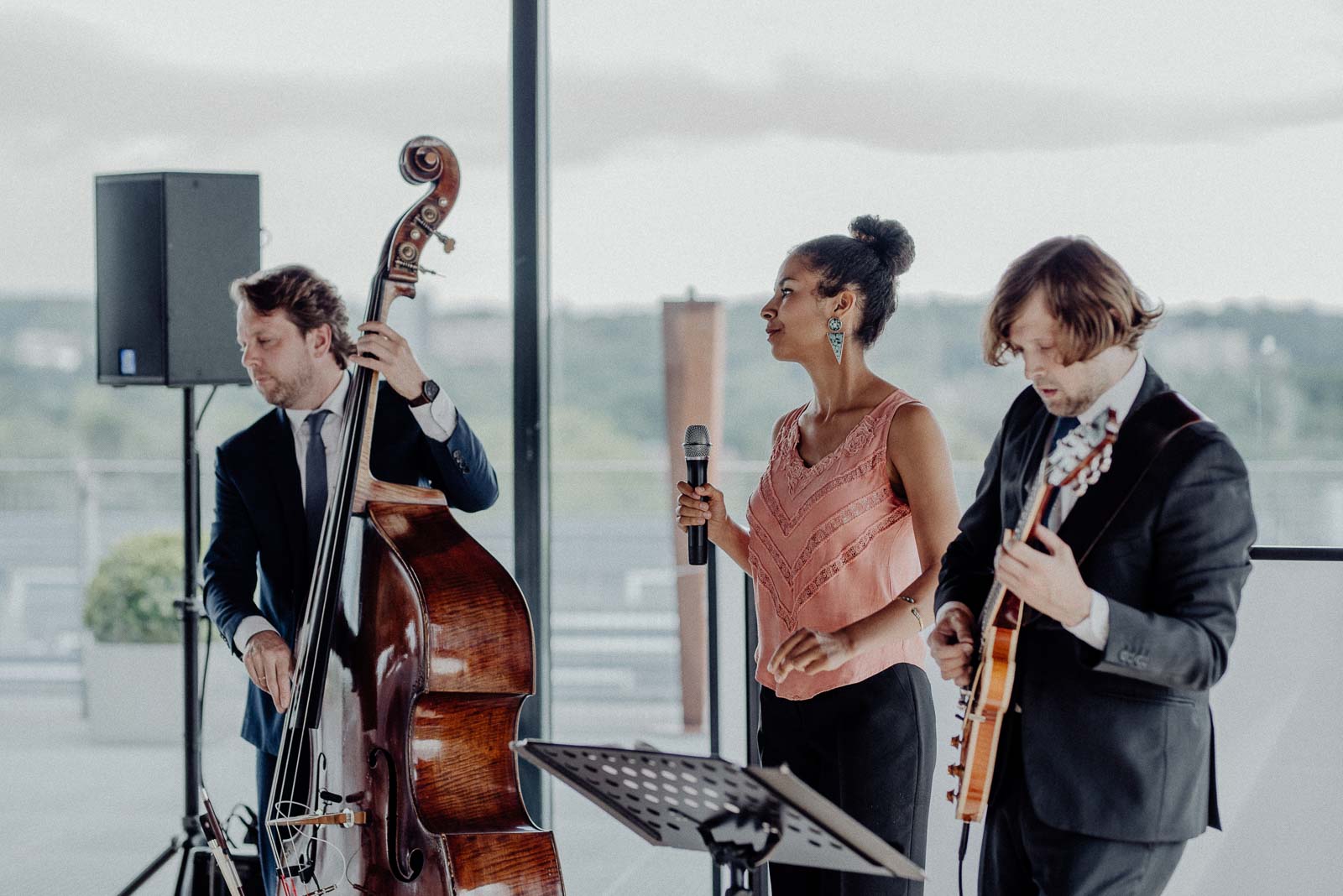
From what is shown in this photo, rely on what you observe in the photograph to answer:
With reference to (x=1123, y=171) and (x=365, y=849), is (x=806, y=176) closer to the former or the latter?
(x=1123, y=171)

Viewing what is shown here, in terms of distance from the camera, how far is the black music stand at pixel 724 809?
4.46 ft

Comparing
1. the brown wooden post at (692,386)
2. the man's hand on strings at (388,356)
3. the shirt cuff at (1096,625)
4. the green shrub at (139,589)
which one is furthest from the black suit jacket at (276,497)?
the green shrub at (139,589)

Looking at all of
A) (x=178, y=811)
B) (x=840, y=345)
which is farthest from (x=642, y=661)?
(x=840, y=345)

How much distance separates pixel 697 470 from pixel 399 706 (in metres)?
0.66

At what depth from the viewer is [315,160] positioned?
4605 millimetres

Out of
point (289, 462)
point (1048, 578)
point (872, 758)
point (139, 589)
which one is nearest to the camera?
point (1048, 578)

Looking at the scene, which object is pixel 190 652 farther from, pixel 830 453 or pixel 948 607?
→ pixel 948 607

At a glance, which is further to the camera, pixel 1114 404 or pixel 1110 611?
pixel 1114 404

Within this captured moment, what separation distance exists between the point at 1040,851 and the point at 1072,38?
2725mm

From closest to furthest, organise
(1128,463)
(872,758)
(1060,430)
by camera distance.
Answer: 1. (1128,463)
2. (1060,430)
3. (872,758)

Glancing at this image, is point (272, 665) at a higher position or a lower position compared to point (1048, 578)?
lower

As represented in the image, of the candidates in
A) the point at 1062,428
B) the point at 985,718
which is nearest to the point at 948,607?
the point at 985,718

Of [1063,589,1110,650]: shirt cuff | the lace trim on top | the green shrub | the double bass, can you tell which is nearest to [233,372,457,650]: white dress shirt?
the double bass

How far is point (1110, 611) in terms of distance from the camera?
1490mm
